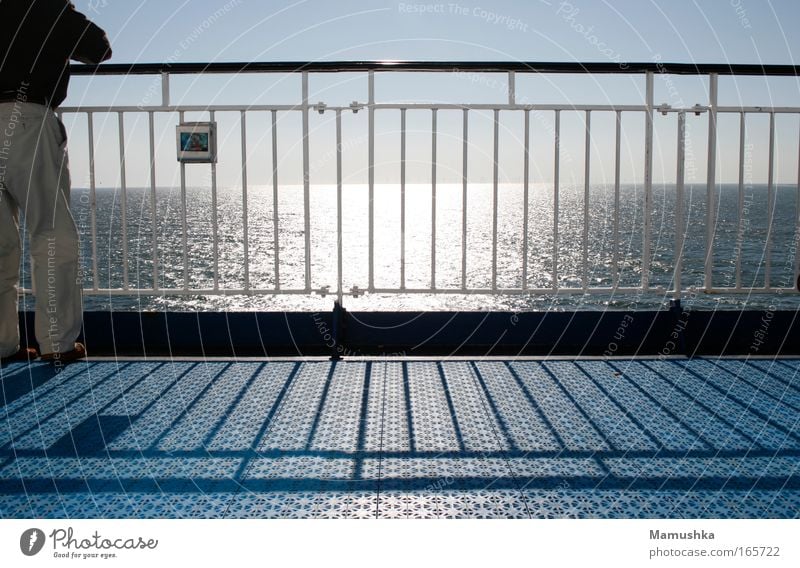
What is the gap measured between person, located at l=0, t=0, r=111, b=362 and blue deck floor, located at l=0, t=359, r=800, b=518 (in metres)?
0.20

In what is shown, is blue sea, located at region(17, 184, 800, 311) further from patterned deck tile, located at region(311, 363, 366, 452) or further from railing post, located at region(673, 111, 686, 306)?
patterned deck tile, located at region(311, 363, 366, 452)

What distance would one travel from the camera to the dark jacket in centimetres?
249

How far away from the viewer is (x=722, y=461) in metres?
1.72

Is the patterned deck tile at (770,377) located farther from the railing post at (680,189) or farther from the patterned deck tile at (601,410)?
the patterned deck tile at (601,410)

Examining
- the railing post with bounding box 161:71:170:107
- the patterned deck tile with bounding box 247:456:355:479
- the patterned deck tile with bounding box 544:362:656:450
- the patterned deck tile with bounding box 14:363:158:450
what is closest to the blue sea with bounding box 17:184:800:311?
the railing post with bounding box 161:71:170:107

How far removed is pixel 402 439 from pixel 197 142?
5.77 ft

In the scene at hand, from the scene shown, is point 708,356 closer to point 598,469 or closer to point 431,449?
point 598,469

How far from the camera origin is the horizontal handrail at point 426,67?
284 cm

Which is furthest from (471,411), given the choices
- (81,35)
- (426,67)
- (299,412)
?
(81,35)

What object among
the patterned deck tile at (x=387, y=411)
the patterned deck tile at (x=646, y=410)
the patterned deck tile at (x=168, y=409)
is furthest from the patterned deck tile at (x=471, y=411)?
the patterned deck tile at (x=168, y=409)

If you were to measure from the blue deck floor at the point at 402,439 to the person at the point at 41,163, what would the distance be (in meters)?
0.20

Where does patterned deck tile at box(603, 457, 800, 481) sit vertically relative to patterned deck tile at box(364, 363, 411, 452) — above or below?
below

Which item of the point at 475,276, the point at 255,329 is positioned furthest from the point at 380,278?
the point at 255,329
